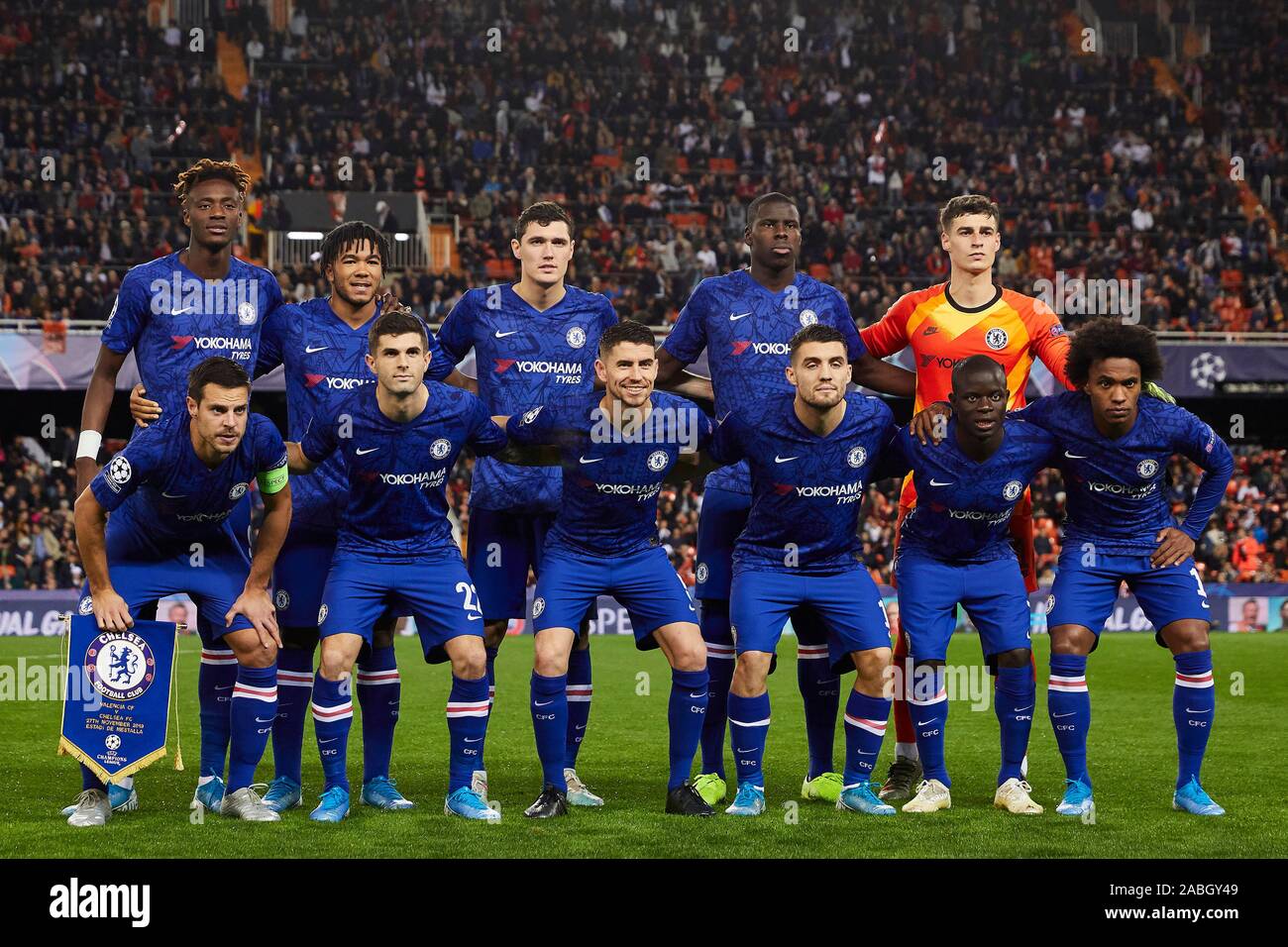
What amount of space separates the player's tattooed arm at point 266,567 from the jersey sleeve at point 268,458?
0.04m

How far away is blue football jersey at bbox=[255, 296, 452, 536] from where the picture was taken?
283 inches

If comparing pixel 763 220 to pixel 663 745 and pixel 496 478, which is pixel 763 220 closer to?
pixel 496 478

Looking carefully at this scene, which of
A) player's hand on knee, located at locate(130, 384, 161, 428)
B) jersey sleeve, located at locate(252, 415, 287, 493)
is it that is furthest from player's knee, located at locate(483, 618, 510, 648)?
player's hand on knee, located at locate(130, 384, 161, 428)

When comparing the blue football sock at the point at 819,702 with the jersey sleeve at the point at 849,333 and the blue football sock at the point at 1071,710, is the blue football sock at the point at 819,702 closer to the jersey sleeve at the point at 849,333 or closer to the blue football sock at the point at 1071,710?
the blue football sock at the point at 1071,710

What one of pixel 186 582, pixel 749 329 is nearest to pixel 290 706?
pixel 186 582

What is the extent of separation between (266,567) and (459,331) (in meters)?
1.57

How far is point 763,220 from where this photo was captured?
7535 millimetres

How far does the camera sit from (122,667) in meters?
6.76

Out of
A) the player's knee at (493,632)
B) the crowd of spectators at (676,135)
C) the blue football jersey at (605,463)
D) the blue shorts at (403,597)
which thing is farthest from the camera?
the crowd of spectators at (676,135)

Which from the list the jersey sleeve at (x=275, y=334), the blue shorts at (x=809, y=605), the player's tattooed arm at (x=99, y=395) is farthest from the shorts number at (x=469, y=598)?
the player's tattooed arm at (x=99, y=395)

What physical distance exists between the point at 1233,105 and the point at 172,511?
1093 inches

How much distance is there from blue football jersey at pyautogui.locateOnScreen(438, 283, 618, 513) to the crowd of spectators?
16000 millimetres

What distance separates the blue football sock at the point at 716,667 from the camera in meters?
7.50

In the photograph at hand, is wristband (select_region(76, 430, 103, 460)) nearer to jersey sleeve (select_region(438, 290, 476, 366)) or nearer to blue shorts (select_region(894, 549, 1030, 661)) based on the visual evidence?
jersey sleeve (select_region(438, 290, 476, 366))
